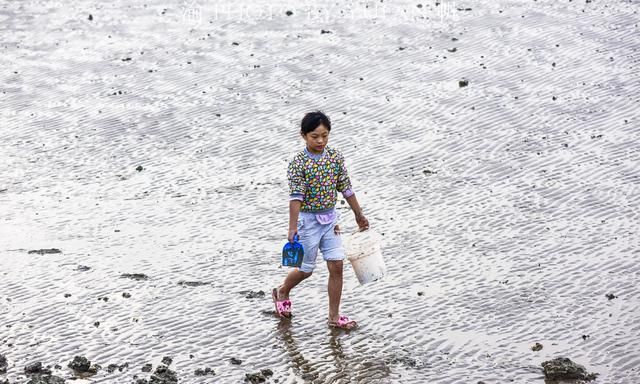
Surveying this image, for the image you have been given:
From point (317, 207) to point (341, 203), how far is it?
91.2 inches

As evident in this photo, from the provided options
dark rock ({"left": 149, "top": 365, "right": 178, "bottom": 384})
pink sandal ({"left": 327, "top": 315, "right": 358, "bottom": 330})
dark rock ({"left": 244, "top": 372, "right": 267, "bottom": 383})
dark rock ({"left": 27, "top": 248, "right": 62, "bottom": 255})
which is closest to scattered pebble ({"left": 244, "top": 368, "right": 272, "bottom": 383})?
dark rock ({"left": 244, "top": 372, "right": 267, "bottom": 383})

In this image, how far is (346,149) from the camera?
401 inches

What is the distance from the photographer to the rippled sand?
6273mm

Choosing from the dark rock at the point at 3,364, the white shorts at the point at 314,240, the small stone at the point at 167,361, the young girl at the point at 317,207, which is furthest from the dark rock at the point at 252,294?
the dark rock at the point at 3,364

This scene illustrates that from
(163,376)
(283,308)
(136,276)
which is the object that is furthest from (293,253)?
(136,276)

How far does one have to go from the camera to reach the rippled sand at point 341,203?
6.27 meters

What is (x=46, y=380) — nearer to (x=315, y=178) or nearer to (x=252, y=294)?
(x=252, y=294)

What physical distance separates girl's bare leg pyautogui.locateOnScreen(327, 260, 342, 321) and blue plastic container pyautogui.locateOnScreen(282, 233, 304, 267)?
0.71ft

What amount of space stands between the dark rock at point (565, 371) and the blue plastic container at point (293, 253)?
169 cm

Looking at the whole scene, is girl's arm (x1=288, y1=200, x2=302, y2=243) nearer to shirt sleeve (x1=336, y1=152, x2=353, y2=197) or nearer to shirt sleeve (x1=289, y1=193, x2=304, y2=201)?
shirt sleeve (x1=289, y1=193, x2=304, y2=201)

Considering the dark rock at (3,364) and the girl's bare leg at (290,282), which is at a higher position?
the girl's bare leg at (290,282)

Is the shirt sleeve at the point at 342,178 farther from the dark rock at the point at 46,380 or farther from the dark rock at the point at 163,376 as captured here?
the dark rock at the point at 46,380

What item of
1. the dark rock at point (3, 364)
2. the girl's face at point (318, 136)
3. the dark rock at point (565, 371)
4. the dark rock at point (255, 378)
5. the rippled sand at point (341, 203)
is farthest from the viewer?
the girl's face at point (318, 136)

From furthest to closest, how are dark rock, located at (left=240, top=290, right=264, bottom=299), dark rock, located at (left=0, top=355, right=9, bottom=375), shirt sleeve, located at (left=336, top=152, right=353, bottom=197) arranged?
dark rock, located at (left=240, top=290, right=264, bottom=299)
shirt sleeve, located at (left=336, top=152, right=353, bottom=197)
dark rock, located at (left=0, top=355, right=9, bottom=375)
